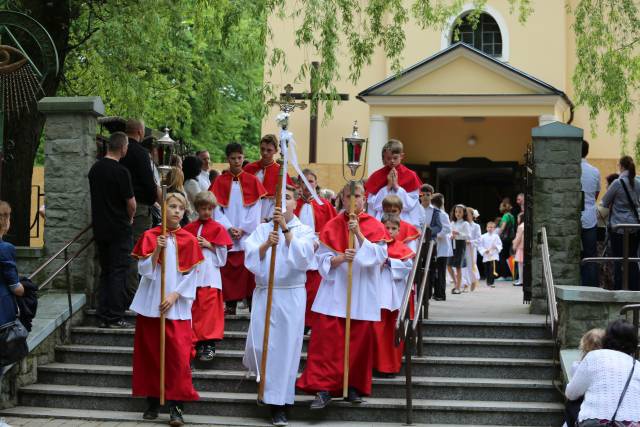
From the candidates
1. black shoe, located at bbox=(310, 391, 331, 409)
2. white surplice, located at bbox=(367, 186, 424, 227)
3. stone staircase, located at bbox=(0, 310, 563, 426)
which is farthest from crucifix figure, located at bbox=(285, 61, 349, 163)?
black shoe, located at bbox=(310, 391, 331, 409)

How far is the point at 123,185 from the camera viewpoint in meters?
11.5

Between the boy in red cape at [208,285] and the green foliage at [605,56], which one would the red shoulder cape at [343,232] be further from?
the green foliage at [605,56]

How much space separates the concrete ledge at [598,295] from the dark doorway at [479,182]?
1767cm

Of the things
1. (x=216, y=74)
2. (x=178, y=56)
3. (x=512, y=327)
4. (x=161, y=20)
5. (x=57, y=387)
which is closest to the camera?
(x=57, y=387)

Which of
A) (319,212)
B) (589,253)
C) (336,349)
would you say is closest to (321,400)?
(336,349)

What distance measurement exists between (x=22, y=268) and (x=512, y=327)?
5489mm

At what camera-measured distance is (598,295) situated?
10266mm

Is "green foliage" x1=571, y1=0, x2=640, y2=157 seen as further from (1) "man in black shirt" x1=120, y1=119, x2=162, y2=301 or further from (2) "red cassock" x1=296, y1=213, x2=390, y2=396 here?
(2) "red cassock" x1=296, y1=213, x2=390, y2=396

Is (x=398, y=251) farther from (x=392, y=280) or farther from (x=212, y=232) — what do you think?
(x=212, y=232)

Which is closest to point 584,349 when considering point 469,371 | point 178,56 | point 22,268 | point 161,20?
point 469,371

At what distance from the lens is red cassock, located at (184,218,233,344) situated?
10648mm

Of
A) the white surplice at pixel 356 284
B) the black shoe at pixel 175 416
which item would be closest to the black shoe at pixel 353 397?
the white surplice at pixel 356 284

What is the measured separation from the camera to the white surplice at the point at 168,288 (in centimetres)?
976

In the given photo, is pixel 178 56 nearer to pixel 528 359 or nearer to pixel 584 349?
pixel 528 359
